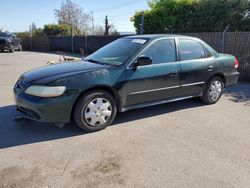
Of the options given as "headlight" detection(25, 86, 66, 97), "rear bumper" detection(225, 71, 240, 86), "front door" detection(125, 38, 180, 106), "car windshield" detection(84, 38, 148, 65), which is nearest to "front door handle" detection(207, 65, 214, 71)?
"rear bumper" detection(225, 71, 240, 86)

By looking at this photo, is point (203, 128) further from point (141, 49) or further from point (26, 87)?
point (26, 87)

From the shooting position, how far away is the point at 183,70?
4.88m

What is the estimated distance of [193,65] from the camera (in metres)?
5.03

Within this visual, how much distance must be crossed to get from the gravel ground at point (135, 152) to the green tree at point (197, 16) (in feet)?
22.5

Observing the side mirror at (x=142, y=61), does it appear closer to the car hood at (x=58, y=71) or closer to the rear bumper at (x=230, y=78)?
the car hood at (x=58, y=71)

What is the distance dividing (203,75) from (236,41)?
15.1 feet

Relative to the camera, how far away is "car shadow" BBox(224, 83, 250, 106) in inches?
240

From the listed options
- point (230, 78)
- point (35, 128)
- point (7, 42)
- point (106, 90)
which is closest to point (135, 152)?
point (106, 90)

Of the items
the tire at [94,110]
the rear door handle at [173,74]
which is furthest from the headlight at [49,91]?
the rear door handle at [173,74]

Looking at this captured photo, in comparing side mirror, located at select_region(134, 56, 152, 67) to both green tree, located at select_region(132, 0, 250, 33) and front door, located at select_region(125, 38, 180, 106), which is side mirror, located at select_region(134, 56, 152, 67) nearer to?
front door, located at select_region(125, 38, 180, 106)

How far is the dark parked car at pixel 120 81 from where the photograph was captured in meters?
3.70

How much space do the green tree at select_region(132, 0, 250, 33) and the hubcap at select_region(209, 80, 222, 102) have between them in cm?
598

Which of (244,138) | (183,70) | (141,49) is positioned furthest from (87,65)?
(244,138)

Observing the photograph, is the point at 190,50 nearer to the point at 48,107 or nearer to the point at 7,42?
the point at 48,107
